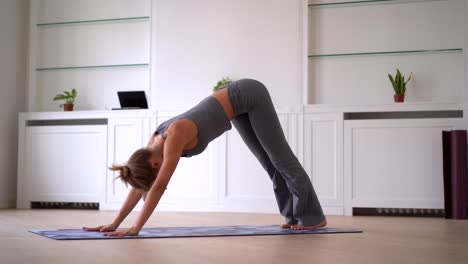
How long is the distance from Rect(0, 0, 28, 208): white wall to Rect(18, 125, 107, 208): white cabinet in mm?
167

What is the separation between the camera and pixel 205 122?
9.38 ft

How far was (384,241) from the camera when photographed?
2.62 meters

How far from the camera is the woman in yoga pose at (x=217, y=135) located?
8.66 feet

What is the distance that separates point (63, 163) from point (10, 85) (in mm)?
844

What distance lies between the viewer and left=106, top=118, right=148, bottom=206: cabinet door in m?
5.12

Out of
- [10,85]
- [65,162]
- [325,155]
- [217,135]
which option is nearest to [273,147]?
[217,135]

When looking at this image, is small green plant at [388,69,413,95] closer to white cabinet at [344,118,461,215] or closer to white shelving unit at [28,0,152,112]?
white cabinet at [344,118,461,215]

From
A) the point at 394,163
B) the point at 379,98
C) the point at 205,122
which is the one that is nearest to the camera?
the point at 205,122

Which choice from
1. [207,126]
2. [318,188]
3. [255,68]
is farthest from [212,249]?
[255,68]

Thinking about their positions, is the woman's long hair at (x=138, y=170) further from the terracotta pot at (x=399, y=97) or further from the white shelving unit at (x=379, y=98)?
the terracotta pot at (x=399, y=97)

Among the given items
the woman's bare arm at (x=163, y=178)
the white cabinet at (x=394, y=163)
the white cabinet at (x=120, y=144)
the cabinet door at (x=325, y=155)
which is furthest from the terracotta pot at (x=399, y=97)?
the woman's bare arm at (x=163, y=178)

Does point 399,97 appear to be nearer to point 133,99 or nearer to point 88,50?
point 133,99

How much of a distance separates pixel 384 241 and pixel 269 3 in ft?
9.47

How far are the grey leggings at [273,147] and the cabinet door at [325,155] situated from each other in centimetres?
151
